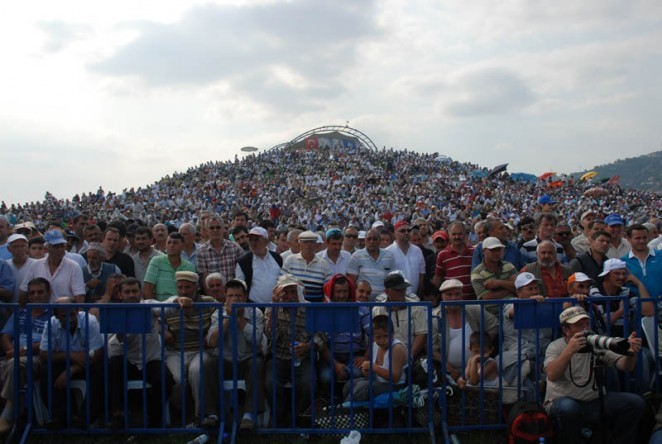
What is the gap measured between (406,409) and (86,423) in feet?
9.02

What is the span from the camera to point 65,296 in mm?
5602

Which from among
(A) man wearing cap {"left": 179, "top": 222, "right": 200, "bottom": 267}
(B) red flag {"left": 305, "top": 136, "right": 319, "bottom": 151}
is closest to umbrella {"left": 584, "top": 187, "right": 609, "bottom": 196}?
(B) red flag {"left": 305, "top": 136, "right": 319, "bottom": 151}

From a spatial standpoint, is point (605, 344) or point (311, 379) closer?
point (605, 344)

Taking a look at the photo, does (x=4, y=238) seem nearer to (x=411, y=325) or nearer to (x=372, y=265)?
(x=372, y=265)

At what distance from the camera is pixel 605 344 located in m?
4.03

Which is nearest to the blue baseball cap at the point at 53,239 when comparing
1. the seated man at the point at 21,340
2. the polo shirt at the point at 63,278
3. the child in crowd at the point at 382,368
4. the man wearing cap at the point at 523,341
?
the polo shirt at the point at 63,278

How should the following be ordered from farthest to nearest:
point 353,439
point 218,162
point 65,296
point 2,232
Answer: point 218,162, point 2,232, point 65,296, point 353,439

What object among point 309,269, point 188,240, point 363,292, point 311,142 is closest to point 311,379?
point 363,292

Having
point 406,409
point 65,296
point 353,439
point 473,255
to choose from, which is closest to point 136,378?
point 65,296

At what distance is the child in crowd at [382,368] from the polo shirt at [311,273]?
1.38 metres

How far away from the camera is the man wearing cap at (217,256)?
6.55 m

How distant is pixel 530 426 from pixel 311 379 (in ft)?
5.93

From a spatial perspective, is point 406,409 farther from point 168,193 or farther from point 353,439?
point 168,193

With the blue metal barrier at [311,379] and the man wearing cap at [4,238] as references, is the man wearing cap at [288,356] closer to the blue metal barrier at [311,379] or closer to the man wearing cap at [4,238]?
the blue metal barrier at [311,379]
